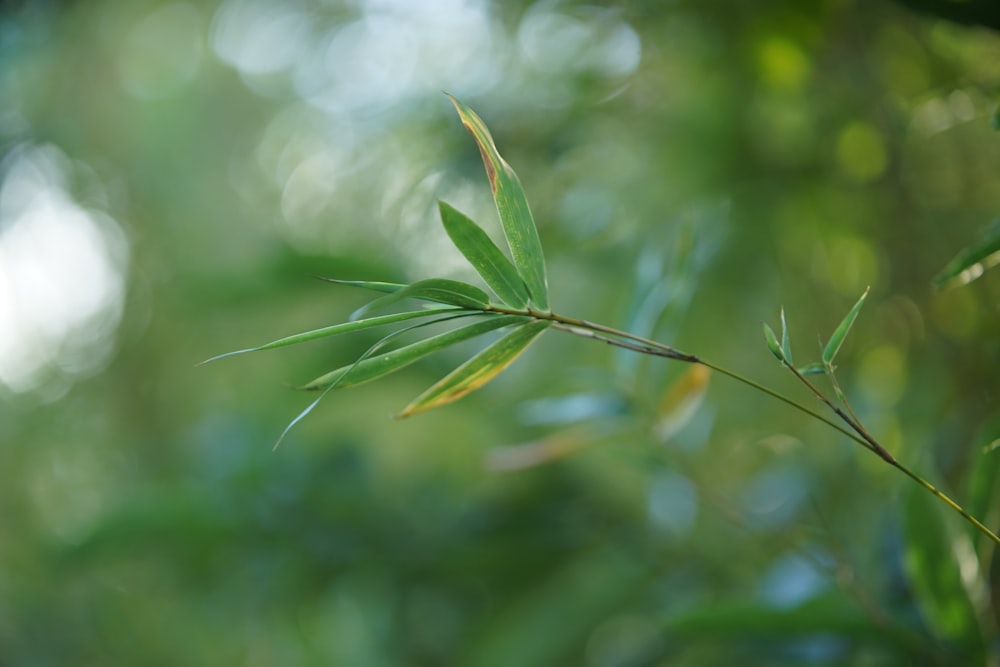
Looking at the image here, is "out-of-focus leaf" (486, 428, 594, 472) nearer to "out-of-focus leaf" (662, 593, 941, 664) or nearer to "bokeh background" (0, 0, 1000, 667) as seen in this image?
"bokeh background" (0, 0, 1000, 667)

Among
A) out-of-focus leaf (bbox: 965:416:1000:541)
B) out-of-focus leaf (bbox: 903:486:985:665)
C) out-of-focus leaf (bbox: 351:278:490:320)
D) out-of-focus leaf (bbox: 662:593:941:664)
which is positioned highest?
out-of-focus leaf (bbox: 351:278:490:320)

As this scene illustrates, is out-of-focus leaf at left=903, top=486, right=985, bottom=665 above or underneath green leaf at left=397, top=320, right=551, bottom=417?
underneath

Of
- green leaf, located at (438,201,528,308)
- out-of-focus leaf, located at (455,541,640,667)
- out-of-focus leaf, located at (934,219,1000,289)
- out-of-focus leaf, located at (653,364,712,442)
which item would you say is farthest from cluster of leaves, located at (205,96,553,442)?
out-of-focus leaf, located at (455,541,640,667)

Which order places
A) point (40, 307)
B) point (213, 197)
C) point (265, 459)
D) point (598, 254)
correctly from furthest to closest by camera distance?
point (213, 197)
point (40, 307)
point (265, 459)
point (598, 254)

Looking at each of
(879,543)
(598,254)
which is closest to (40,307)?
(598,254)

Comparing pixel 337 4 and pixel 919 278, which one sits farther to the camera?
pixel 337 4

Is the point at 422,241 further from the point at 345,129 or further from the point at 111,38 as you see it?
the point at 111,38

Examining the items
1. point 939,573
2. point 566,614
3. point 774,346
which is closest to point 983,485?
point 939,573

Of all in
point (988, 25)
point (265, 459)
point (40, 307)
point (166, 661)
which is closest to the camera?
point (988, 25)
